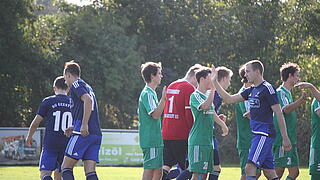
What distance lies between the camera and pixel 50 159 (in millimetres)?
12234

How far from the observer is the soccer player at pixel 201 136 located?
11.4 metres

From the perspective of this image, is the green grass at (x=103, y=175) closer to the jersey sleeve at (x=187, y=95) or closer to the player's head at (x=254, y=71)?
the jersey sleeve at (x=187, y=95)

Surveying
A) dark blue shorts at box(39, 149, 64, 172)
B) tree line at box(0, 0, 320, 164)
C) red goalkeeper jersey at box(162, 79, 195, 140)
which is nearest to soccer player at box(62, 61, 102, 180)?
dark blue shorts at box(39, 149, 64, 172)

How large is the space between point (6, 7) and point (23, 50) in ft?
8.73

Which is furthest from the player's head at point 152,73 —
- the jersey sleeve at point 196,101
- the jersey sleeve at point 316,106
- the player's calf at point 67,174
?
the jersey sleeve at point 316,106

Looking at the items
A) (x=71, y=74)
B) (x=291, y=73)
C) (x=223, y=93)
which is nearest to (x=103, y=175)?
(x=291, y=73)

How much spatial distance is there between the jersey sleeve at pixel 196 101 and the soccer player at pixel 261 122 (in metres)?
0.64

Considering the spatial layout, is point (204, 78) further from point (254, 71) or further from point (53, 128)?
point (53, 128)

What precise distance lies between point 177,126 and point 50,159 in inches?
91.9

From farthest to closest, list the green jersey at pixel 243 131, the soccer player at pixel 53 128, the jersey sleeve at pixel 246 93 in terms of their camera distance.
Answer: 1. the green jersey at pixel 243 131
2. the soccer player at pixel 53 128
3. the jersey sleeve at pixel 246 93

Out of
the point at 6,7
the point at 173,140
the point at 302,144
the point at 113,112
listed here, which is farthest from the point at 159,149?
the point at 113,112

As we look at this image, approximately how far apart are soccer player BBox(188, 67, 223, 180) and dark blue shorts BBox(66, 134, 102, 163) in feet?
5.41

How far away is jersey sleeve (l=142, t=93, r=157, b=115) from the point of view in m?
11.1

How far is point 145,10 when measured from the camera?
45.7 m
